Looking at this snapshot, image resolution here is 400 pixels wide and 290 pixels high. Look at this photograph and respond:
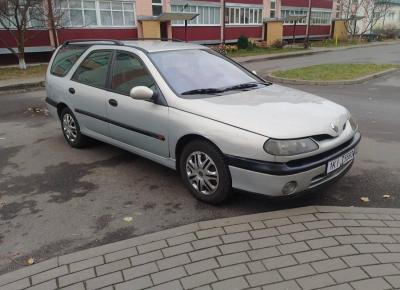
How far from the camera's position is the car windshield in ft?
14.2

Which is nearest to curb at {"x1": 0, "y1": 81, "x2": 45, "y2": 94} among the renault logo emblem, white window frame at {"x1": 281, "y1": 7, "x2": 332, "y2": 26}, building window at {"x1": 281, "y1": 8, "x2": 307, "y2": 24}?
the renault logo emblem

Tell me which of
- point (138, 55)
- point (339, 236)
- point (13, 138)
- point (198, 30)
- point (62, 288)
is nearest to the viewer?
point (62, 288)

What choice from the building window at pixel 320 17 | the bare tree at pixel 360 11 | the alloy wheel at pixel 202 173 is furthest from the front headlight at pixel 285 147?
the bare tree at pixel 360 11

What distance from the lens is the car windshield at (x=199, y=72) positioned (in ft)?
14.2

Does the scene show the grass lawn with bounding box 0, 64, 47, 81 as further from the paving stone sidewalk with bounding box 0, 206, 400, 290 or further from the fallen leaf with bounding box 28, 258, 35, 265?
the paving stone sidewalk with bounding box 0, 206, 400, 290

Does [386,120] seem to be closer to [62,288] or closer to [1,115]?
[62,288]

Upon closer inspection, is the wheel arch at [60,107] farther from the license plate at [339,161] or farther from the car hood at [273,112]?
the license plate at [339,161]

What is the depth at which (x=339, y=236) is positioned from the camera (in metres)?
3.27

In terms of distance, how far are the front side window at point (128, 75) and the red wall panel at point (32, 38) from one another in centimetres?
1693

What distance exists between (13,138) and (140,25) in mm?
20081

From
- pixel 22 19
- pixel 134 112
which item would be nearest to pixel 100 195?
pixel 134 112

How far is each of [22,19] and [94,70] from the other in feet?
48.3

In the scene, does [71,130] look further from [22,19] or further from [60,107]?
[22,19]

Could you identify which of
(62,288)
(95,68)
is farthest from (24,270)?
(95,68)
